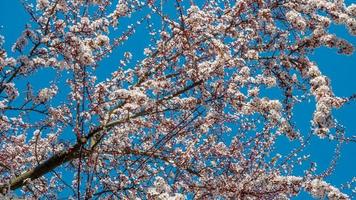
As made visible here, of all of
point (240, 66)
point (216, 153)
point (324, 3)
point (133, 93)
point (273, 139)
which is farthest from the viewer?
point (273, 139)

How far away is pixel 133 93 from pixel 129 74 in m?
3.48

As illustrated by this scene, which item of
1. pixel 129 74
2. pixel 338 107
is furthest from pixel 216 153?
pixel 338 107

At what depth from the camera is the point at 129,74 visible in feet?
37.8

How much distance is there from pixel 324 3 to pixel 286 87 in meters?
1.77

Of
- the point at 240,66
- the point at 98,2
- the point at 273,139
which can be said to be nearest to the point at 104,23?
the point at 98,2

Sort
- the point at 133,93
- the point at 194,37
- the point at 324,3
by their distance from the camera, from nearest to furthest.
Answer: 1. the point at 133,93
2. the point at 324,3
3. the point at 194,37

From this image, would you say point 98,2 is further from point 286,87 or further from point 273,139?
point 273,139

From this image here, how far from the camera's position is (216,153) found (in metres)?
12.6

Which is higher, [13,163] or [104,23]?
[104,23]

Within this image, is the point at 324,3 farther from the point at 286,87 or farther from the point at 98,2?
the point at 98,2

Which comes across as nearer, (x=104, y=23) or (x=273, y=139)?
(x=104, y=23)

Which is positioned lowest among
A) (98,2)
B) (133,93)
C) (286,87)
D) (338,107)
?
(338,107)

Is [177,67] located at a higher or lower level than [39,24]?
higher

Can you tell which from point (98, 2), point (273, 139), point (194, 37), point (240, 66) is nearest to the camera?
point (240, 66)
